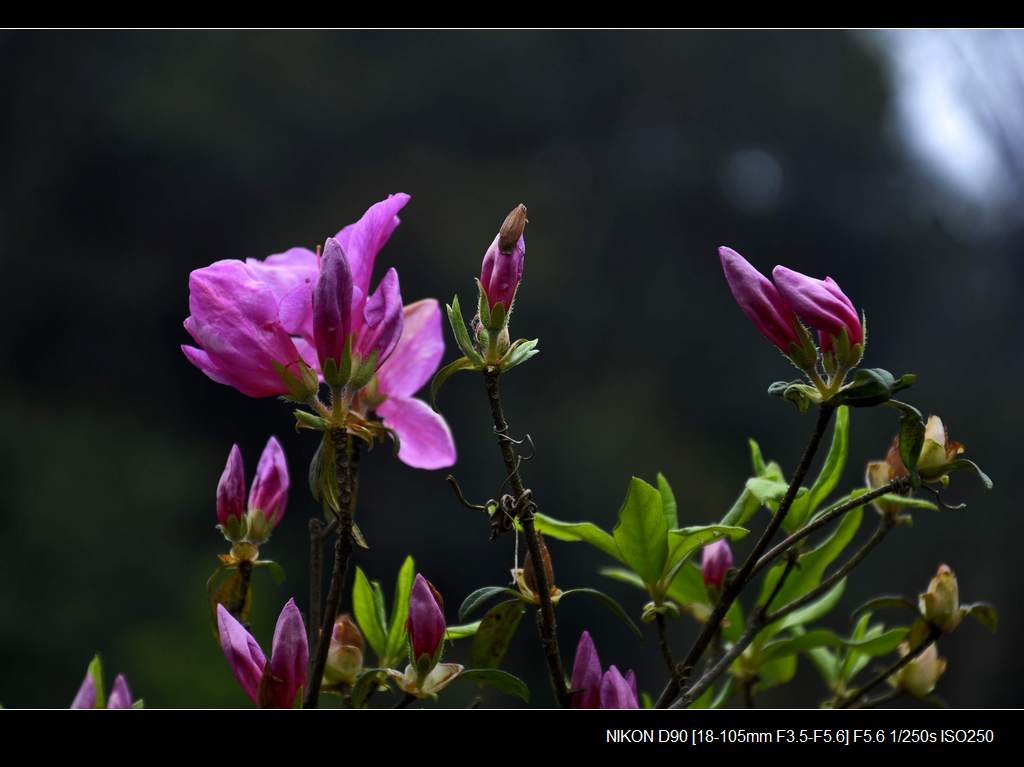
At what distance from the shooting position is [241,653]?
1.26 ft

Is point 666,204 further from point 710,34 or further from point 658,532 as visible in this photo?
point 658,532

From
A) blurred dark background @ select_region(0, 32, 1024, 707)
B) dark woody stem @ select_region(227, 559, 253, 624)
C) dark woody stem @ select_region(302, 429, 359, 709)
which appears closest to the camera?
dark woody stem @ select_region(302, 429, 359, 709)

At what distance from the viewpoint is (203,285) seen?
394 millimetres

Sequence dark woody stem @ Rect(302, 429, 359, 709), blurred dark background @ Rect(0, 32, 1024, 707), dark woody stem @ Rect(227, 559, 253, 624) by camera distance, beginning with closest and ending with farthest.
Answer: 1. dark woody stem @ Rect(302, 429, 359, 709)
2. dark woody stem @ Rect(227, 559, 253, 624)
3. blurred dark background @ Rect(0, 32, 1024, 707)

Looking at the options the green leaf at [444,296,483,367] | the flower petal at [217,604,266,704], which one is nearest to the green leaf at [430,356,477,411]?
the green leaf at [444,296,483,367]

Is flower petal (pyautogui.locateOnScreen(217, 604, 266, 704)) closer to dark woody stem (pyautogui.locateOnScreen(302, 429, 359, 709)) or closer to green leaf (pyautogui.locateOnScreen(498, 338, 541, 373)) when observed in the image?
dark woody stem (pyautogui.locateOnScreen(302, 429, 359, 709))

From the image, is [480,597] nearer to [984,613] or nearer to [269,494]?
[269,494]

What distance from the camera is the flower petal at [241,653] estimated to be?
384 mm

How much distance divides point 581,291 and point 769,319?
12.2 m

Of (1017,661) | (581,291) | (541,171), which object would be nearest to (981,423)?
(1017,661)

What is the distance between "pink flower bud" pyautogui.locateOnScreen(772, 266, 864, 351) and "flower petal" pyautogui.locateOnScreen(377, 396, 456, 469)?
158 mm

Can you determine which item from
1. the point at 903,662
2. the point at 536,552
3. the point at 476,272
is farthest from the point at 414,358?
the point at 476,272

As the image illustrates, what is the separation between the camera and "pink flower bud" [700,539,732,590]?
20.2 inches

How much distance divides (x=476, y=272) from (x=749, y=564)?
994 centimetres
